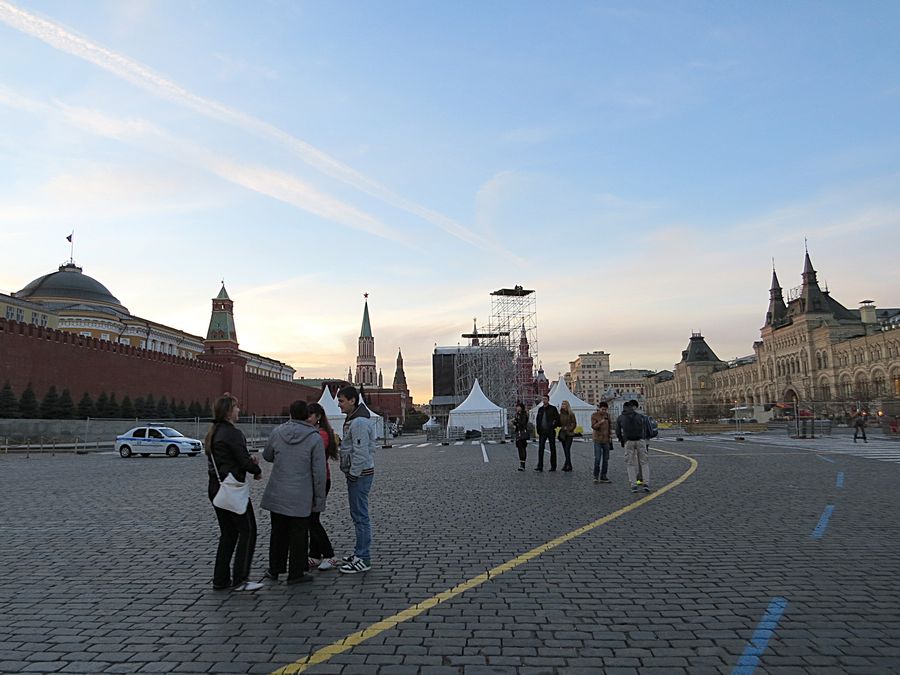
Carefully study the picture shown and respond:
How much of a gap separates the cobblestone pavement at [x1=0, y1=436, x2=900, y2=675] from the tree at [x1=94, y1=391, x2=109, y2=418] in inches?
1426

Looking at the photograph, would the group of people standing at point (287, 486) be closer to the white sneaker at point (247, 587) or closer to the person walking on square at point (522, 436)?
the white sneaker at point (247, 587)

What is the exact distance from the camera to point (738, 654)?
388 cm

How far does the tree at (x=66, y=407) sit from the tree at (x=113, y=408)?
3310 mm

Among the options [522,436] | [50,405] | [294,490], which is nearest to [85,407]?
[50,405]

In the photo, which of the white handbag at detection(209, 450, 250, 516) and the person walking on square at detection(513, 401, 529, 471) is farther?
the person walking on square at detection(513, 401, 529, 471)

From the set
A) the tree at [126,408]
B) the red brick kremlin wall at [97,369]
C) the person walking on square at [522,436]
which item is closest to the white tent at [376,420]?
Result: the person walking on square at [522,436]

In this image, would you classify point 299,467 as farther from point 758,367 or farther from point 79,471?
point 758,367

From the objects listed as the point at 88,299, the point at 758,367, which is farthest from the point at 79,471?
the point at 758,367

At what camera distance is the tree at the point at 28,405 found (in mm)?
36438

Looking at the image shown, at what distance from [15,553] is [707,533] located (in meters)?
7.84

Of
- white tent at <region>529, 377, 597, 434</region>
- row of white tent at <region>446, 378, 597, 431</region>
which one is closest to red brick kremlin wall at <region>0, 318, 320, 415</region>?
row of white tent at <region>446, 378, 597, 431</region>

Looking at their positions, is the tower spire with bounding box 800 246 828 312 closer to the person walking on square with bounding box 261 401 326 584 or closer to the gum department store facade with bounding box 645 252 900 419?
the gum department store facade with bounding box 645 252 900 419

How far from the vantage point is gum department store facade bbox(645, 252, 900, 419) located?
68.9 metres

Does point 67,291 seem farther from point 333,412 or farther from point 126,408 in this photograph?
point 333,412
